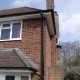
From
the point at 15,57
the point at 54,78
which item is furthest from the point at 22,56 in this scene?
the point at 54,78

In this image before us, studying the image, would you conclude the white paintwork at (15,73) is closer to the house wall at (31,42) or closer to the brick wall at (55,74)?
the house wall at (31,42)

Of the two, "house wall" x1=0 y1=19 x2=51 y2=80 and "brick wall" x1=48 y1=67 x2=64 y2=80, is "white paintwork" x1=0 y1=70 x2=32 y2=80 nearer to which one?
"house wall" x1=0 y1=19 x2=51 y2=80

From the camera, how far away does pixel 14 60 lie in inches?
401

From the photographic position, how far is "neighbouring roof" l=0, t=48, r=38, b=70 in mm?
9547

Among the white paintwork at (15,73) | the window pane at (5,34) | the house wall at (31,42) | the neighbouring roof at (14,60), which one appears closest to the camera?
the neighbouring roof at (14,60)

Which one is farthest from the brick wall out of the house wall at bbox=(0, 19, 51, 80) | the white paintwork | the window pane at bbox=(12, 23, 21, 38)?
the window pane at bbox=(12, 23, 21, 38)

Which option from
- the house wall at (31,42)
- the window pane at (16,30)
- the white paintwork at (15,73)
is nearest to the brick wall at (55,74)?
the house wall at (31,42)

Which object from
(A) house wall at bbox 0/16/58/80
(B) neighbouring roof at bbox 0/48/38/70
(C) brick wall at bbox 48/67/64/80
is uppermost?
(A) house wall at bbox 0/16/58/80

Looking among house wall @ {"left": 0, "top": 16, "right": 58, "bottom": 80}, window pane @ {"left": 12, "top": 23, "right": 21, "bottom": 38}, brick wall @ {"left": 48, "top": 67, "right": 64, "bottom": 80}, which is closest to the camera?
brick wall @ {"left": 48, "top": 67, "right": 64, "bottom": 80}

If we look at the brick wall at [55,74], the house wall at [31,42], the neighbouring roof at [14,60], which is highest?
the house wall at [31,42]

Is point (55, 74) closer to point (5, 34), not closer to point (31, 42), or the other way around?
point (31, 42)

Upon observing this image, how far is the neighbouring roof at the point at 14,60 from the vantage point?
9.55 meters

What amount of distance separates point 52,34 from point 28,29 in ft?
14.2

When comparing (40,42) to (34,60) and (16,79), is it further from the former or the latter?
(16,79)
